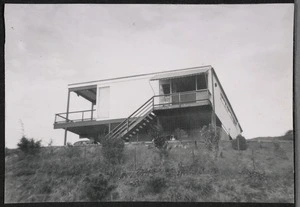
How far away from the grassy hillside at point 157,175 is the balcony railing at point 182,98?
2778mm

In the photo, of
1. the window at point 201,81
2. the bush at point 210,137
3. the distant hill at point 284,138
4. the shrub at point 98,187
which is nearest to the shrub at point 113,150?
the shrub at point 98,187

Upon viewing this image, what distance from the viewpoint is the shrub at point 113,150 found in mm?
15508

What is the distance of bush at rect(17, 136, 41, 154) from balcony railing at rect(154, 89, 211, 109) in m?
5.20

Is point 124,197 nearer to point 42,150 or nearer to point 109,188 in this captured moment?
point 109,188

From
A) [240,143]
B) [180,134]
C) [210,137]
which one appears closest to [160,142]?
[180,134]

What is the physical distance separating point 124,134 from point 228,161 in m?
5.35

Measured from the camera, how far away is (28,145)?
53.3 feet

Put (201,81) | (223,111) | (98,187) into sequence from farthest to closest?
(223,111) → (201,81) → (98,187)

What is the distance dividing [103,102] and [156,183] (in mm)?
8250

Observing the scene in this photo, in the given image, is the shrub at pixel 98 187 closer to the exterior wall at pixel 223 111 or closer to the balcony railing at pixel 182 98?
the balcony railing at pixel 182 98

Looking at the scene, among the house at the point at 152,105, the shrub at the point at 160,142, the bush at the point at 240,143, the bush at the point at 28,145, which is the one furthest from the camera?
the house at the point at 152,105

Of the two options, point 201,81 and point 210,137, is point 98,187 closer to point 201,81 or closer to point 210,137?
point 210,137

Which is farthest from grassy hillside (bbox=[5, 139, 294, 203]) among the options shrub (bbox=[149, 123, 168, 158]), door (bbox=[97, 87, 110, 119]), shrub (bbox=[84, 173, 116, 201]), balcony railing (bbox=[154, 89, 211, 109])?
door (bbox=[97, 87, 110, 119])

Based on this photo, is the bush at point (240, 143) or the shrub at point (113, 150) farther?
the bush at point (240, 143)
